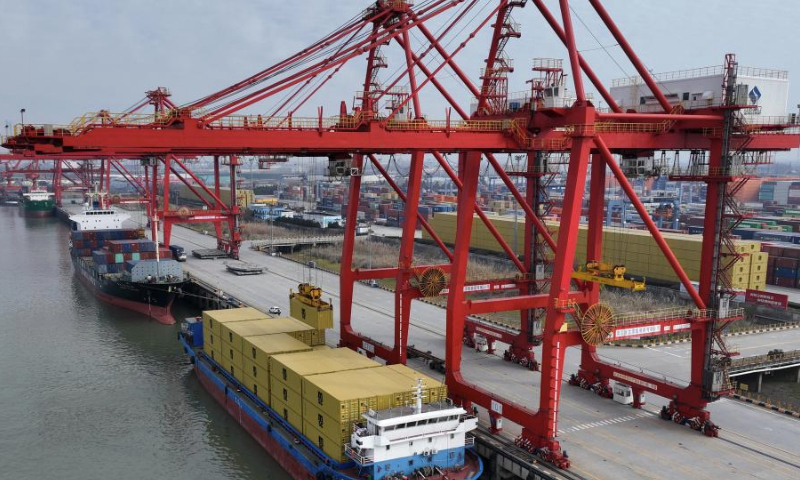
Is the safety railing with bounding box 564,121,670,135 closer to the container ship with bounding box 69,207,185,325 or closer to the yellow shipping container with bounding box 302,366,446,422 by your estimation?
the yellow shipping container with bounding box 302,366,446,422

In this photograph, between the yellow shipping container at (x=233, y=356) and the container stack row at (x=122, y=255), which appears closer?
the yellow shipping container at (x=233, y=356)

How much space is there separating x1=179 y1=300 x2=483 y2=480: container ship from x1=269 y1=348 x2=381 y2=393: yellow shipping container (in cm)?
4

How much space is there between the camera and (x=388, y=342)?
1423 inches

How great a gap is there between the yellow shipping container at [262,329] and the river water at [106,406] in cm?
327

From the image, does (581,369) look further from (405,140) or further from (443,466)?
(405,140)

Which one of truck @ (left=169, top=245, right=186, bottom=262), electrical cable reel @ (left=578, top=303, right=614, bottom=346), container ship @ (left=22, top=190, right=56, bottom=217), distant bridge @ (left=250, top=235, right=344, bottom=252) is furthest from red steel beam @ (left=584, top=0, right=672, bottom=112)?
container ship @ (left=22, top=190, right=56, bottom=217)

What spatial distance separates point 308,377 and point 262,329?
28.0ft

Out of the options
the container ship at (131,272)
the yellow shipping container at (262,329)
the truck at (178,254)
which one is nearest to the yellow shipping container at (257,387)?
the yellow shipping container at (262,329)

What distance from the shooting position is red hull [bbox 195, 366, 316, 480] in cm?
2239

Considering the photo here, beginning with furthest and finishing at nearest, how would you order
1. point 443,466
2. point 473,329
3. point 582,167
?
point 473,329
point 582,167
point 443,466

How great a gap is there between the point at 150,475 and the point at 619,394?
59.3ft

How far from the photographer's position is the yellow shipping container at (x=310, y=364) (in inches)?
903

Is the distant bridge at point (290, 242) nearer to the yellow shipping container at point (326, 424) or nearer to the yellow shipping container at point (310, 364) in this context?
the yellow shipping container at point (310, 364)

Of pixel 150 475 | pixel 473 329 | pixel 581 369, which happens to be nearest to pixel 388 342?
pixel 473 329
